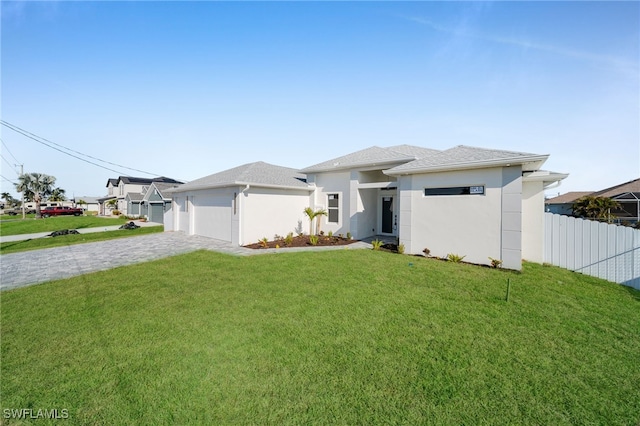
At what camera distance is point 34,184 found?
4284 cm

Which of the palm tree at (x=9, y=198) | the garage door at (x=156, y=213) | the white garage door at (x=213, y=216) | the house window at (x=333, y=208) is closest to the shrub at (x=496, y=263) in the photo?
the house window at (x=333, y=208)

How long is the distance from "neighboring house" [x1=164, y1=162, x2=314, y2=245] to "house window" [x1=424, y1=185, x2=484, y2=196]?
750 centimetres

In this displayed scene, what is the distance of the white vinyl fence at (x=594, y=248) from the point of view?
6965 mm

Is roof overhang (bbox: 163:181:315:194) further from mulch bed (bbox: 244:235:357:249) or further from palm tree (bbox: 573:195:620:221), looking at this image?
palm tree (bbox: 573:195:620:221)

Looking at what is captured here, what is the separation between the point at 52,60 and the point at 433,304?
58.5 feet

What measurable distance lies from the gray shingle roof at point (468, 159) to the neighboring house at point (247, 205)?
21.7ft

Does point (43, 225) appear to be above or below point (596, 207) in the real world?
below

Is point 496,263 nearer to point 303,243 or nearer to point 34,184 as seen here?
point 303,243

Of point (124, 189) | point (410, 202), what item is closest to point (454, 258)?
point (410, 202)

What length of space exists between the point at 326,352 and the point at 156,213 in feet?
106

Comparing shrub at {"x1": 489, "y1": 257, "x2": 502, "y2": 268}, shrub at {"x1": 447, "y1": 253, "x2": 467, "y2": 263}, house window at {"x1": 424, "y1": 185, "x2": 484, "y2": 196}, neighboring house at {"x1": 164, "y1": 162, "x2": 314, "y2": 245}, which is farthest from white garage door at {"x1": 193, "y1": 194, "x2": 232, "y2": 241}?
shrub at {"x1": 489, "y1": 257, "x2": 502, "y2": 268}

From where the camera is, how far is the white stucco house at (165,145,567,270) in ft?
27.1

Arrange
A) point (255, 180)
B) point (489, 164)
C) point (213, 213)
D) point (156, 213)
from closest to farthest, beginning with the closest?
point (489, 164) < point (255, 180) < point (213, 213) < point (156, 213)

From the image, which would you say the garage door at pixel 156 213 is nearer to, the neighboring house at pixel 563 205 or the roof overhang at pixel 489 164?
the roof overhang at pixel 489 164
